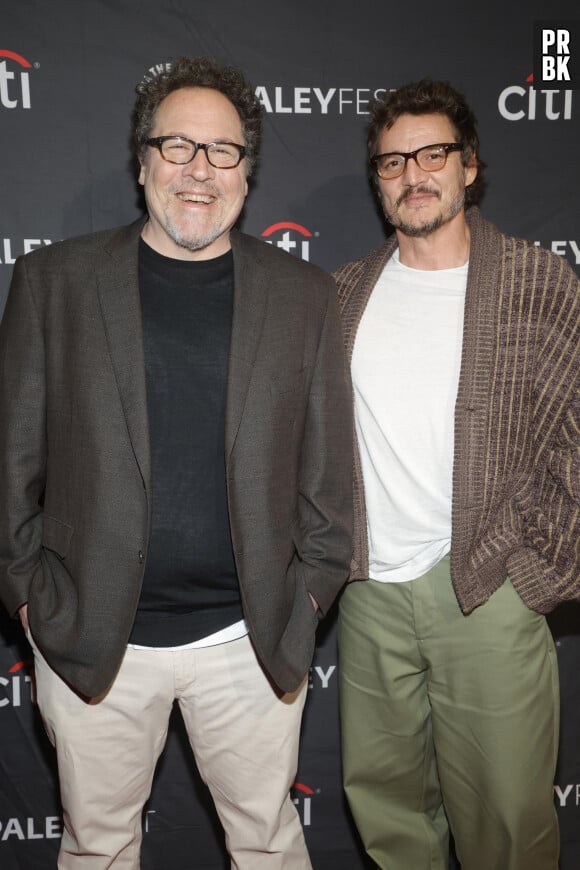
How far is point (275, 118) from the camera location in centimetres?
245

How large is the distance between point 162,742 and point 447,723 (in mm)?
740

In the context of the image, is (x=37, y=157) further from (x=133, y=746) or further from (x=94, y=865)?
(x=94, y=865)

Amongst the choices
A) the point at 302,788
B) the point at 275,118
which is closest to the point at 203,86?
the point at 275,118

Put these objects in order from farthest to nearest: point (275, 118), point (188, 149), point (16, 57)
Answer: point (275, 118), point (16, 57), point (188, 149)

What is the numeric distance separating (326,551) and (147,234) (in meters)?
0.88

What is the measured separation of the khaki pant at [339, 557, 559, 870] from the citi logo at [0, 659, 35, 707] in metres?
1.05

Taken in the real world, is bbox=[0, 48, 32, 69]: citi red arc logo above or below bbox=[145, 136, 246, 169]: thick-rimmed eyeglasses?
above

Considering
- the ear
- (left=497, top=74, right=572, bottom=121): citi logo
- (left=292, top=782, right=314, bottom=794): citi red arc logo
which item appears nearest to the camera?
the ear

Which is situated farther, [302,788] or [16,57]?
[302,788]

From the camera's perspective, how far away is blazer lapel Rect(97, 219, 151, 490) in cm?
174

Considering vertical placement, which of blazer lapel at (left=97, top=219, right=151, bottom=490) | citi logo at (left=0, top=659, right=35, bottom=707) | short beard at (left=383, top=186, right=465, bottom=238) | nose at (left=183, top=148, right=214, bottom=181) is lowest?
citi logo at (left=0, top=659, right=35, bottom=707)

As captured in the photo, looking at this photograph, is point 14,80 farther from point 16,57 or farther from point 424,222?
point 424,222

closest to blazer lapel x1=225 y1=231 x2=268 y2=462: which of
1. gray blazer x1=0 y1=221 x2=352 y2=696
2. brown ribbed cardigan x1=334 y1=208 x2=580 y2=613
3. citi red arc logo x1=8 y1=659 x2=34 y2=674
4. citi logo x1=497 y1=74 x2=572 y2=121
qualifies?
gray blazer x1=0 y1=221 x2=352 y2=696

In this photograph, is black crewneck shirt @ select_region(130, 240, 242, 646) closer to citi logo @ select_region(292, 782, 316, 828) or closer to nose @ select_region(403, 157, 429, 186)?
nose @ select_region(403, 157, 429, 186)
